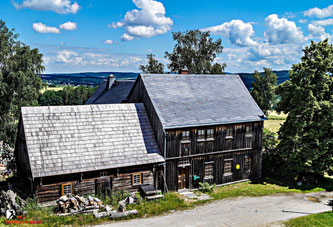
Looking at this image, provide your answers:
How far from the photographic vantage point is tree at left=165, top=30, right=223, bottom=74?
4900cm

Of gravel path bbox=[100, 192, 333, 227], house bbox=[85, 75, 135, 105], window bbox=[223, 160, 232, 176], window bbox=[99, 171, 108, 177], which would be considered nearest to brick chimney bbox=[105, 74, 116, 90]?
house bbox=[85, 75, 135, 105]

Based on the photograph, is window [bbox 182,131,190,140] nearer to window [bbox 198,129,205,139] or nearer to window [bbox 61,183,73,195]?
window [bbox 198,129,205,139]

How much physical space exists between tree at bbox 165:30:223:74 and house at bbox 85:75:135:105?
45.0 feet

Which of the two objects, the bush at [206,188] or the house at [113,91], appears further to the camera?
the house at [113,91]

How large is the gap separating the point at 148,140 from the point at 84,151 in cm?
485

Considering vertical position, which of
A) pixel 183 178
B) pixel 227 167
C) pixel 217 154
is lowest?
pixel 183 178

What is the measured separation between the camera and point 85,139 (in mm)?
19688

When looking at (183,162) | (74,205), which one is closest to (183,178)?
(183,162)

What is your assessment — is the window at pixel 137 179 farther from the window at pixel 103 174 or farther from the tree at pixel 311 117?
the tree at pixel 311 117

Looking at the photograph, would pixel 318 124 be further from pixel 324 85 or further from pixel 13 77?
pixel 13 77

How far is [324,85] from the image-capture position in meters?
24.2

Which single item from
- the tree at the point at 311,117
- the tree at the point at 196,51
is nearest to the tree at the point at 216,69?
the tree at the point at 196,51

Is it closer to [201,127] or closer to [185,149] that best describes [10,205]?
[185,149]

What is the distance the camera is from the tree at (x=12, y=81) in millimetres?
31891
